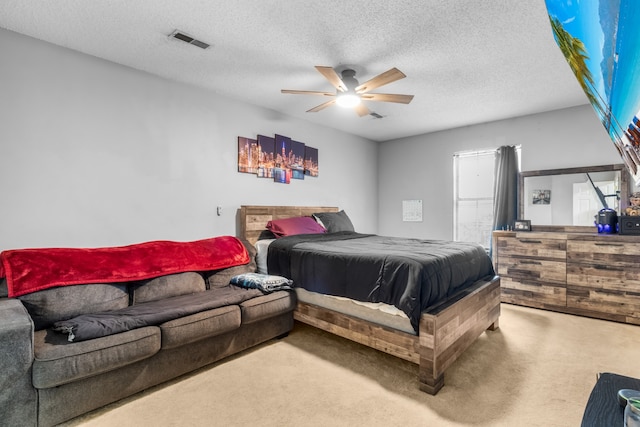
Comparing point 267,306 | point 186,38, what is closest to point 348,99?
point 186,38

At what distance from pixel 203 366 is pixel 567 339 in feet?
10.7

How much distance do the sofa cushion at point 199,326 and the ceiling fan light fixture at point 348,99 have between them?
2119mm

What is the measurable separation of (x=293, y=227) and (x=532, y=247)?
298cm

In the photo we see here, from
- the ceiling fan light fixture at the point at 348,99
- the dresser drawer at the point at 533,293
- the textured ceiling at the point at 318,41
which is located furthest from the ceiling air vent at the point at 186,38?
the dresser drawer at the point at 533,293

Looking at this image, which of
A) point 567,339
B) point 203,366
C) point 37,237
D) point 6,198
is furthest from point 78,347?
point 567,339

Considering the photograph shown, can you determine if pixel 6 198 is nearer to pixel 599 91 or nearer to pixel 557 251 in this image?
pixel 599 91

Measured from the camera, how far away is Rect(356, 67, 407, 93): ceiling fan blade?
238 centimetres

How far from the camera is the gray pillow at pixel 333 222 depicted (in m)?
4.21

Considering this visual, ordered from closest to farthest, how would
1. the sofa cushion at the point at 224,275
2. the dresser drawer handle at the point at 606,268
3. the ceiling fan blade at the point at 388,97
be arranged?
the ceiling fan blade at the point at 388,97
the sofa cushion at the point at 224,275
the dresser drawer handle at the point at 606,268

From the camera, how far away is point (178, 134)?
3.24m

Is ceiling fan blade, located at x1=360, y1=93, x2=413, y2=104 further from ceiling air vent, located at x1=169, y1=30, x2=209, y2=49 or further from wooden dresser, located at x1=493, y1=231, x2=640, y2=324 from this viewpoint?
wooden dresser, located at x1=493, y1=231, x2=640, y2=324

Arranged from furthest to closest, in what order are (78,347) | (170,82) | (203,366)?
1. (170,82)
2. (203,366)
3. (78,347)

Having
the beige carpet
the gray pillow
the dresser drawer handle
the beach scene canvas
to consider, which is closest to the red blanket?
the beige carpet

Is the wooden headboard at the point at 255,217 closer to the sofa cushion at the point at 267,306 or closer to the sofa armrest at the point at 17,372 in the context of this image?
the sofa cushion at the point at 267,306
